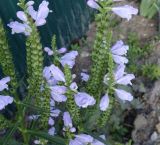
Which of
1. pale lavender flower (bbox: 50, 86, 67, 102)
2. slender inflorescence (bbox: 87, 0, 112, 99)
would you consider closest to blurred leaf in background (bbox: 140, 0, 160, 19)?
slender inflorescence (bbox: 87, 0, 112, 99)

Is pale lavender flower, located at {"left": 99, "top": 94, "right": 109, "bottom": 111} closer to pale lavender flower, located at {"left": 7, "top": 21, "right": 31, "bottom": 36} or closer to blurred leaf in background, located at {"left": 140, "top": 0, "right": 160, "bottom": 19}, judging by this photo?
pale lavender flower, located at {"left": 7, "top": 21, "right": 31, "bottom": 36}

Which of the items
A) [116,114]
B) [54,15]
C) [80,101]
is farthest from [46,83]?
[54,15]

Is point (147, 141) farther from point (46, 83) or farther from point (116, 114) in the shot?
point (46, 83)

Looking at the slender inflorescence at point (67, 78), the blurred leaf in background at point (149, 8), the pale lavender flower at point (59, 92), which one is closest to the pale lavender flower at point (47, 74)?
the slender inflorescence at point (67, 78)

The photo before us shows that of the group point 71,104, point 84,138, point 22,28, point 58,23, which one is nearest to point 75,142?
point 84,138

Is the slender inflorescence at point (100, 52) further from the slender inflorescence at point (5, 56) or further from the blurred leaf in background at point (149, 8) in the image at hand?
the blurred leaf in background at point (149, 8)

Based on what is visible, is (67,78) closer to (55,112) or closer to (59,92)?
(59,92)

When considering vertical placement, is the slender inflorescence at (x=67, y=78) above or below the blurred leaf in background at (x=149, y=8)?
below

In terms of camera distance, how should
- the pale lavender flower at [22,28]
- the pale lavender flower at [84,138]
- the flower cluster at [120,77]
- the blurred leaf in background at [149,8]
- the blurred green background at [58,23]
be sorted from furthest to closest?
the blurred leaf in background at [149,8] → the blurred green background at [58,23] → the pale lavender flower at [84,138] → the flower cluster at [120,77] → the pale lavender flower at [22,28]
